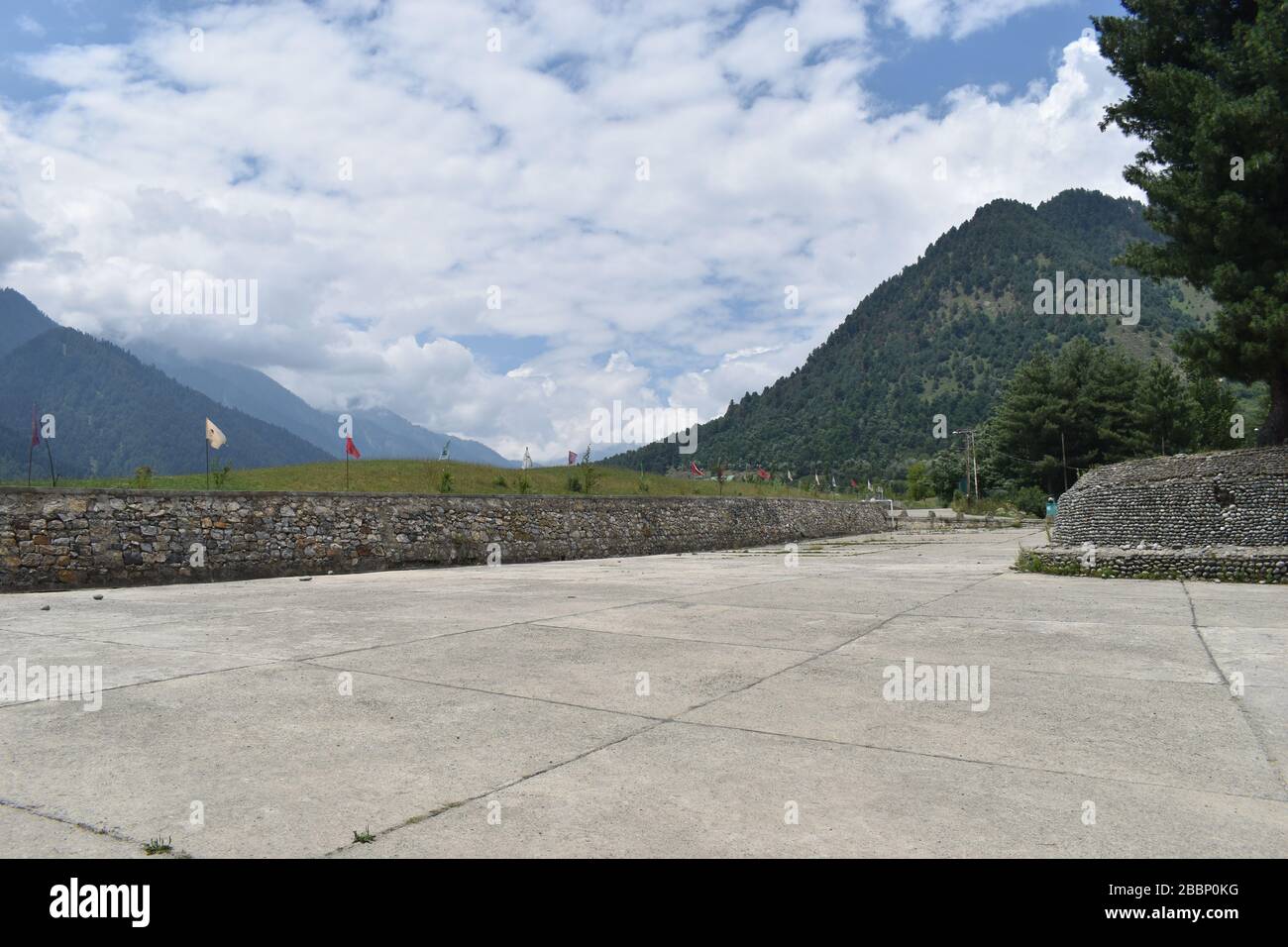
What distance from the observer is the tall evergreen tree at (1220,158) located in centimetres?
1759

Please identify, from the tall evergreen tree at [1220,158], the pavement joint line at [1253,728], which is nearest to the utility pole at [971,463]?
the tall evergreen tree at [1220,158]

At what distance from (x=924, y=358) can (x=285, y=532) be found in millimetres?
161368

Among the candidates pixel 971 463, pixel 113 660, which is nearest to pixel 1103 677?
pixel 113 660

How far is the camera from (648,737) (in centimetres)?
414

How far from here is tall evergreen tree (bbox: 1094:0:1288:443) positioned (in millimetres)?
17594

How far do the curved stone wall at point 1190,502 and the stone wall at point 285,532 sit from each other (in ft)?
41.7

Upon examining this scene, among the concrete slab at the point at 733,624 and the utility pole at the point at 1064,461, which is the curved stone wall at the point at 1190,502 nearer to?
the concrete slab at the point at 733,624

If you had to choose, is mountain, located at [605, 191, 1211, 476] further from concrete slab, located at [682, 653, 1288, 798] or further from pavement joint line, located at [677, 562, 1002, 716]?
concrete slab, located at [682, 653, 1288, 798]

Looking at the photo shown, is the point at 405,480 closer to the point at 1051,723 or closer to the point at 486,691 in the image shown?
the point at 486,691

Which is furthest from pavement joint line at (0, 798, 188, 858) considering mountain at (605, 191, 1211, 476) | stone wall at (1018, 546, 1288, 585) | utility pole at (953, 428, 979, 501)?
mountain at (605, 191, 1211, 476)

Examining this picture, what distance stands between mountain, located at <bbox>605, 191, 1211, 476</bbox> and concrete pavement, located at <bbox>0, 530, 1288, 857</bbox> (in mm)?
112370
